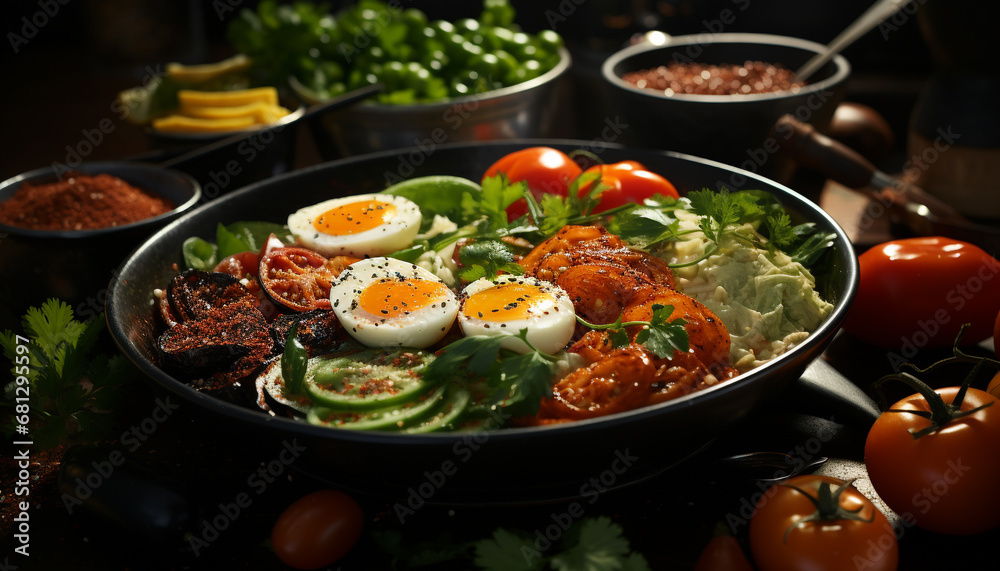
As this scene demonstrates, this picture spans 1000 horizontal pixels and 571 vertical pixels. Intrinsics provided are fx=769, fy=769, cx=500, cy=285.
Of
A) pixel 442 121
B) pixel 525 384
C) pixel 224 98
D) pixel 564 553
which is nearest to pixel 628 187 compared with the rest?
pixel 442 121

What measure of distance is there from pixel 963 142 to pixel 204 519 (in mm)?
2847

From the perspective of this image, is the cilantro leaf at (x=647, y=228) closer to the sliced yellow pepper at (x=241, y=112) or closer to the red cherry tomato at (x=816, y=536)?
the red cherry tomato at (x=816, y=536)

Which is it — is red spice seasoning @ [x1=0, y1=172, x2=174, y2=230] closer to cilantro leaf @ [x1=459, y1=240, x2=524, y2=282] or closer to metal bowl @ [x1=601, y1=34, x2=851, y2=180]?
cilantro leaf @ [x1=459, y1=240, x2=524, y2=282]

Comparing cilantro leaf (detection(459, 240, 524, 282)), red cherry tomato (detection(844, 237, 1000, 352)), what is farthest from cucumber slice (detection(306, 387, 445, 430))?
red cherry tomato (detection(844, 237, 1000, 352))

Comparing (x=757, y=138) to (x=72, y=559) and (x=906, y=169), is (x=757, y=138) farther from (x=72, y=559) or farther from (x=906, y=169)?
(x=72, y=559)

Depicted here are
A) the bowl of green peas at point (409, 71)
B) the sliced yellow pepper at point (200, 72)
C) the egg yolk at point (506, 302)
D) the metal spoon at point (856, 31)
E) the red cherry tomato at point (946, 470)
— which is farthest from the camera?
the sliced yellow pepper at point (200, 72)

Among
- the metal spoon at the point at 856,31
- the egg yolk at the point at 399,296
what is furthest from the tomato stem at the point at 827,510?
the metal spoon at the point at 856,31

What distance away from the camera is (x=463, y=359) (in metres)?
1.51

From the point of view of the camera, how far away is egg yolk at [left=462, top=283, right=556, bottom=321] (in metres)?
1.77

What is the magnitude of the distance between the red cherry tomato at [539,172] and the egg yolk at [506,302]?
0.56 m

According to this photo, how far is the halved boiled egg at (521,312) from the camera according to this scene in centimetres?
172

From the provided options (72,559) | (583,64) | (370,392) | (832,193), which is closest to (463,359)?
(370,392)

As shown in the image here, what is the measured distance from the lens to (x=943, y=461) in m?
1.38

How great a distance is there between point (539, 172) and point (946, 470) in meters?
1.44
